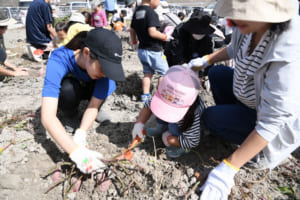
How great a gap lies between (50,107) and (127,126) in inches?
29.9

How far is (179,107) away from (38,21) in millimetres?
3596

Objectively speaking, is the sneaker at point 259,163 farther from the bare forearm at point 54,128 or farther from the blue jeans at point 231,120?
the bare forearm at point 54,128

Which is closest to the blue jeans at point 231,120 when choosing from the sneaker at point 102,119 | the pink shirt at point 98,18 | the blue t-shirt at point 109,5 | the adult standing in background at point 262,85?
the adult standing in background at point 262,85

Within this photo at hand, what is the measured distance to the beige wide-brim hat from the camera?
81 centimetres

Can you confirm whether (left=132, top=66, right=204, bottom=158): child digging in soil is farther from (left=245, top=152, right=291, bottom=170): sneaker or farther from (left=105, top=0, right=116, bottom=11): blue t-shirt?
(left=105, top=0, right=116, bottom=11): blue t-shirt

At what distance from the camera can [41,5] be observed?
3.53 meters

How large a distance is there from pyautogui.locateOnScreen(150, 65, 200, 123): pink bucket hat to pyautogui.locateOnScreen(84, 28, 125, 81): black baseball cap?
284 millimetres

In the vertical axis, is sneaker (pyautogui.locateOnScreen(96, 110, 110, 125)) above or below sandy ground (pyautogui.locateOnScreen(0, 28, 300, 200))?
below

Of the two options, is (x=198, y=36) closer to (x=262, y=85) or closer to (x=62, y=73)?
(x=262, y=85)

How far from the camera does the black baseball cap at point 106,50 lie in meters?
1.18

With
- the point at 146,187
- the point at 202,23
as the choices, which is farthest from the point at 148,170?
the point at 202,23

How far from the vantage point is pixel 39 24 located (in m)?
3.77

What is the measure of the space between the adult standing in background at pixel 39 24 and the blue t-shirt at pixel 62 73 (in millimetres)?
2682

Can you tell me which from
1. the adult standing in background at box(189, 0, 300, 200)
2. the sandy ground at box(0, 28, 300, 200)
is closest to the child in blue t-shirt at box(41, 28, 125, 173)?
the sandy ground at box(0, 28, 300, 200)
